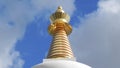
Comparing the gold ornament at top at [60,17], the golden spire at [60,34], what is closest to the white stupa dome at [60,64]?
the golden spire at [60,34]

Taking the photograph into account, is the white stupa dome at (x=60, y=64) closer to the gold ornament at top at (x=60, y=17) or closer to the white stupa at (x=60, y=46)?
the white stupa at (x=60, y=46)

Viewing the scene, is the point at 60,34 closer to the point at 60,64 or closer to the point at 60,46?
the point at 60,46

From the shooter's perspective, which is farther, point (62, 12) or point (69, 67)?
point (62, 12)

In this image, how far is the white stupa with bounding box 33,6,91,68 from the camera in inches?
595

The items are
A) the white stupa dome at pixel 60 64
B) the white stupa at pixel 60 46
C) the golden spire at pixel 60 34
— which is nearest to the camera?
the white stupa dome at pixel 60 64

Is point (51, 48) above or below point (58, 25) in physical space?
below

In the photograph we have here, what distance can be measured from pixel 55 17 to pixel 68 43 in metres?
2.12

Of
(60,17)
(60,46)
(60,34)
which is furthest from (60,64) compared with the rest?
(60,17)

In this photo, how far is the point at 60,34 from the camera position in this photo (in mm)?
18516

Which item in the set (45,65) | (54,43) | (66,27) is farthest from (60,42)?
(45,65)

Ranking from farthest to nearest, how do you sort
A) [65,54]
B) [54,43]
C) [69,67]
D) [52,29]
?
[52,29] < [54,43] < [65,54] < [69,67]

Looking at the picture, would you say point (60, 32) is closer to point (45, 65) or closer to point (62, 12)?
point (62, 12)

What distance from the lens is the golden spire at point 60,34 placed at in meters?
16.9

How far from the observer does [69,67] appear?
1488 cm
